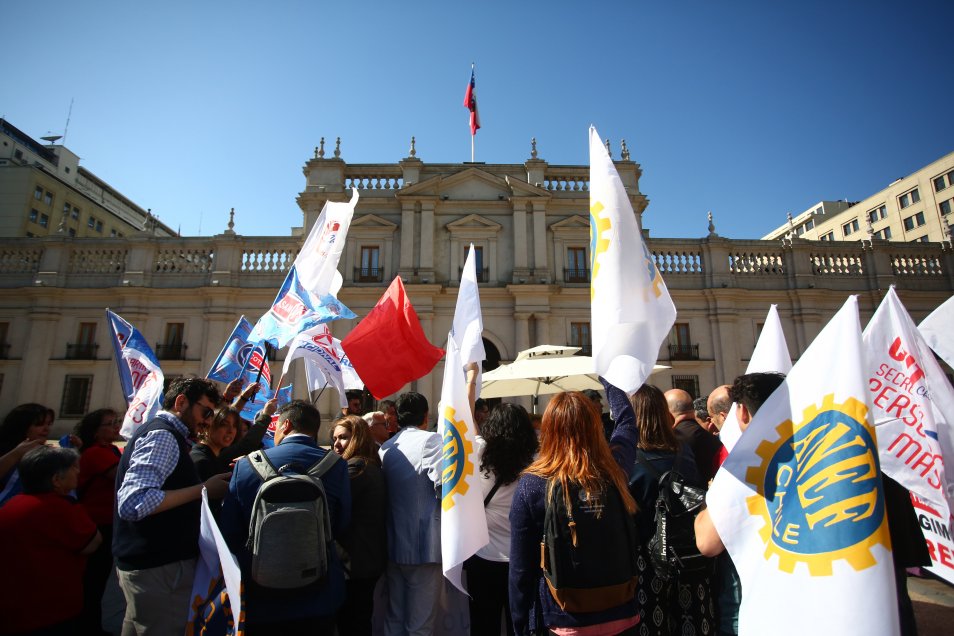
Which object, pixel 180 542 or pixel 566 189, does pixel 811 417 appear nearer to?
pixel 180 542

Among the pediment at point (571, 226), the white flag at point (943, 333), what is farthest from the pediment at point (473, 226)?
the white flag at point (943, 333)

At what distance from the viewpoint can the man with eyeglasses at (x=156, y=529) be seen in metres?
3.03

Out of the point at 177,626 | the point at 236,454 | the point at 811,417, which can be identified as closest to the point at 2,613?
the point at 177,626

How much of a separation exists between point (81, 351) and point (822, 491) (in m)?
27.1

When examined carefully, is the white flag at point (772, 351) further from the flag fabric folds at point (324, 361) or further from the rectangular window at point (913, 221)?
the rectangular window at point (913, 221)

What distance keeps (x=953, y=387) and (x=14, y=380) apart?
29.8m

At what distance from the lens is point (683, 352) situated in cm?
2159

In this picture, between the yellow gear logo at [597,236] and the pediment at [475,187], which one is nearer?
the yellow gear logo at [597,236]

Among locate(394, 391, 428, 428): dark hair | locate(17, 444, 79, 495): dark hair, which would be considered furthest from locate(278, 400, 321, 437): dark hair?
locate(17, 444, 79, 495): dark hair

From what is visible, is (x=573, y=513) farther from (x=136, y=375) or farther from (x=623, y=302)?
(x=136, y=375)

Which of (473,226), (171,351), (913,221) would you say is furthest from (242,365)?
(913,221)

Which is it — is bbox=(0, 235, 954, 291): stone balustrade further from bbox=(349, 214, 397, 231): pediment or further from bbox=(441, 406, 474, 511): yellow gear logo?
bbox=(441, 406, 474, 511): yellow gear logo

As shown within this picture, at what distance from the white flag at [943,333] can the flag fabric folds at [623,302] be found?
3.63 metres

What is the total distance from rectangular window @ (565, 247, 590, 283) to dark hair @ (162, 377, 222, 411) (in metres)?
19.6
